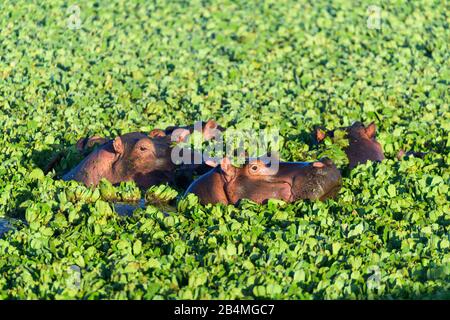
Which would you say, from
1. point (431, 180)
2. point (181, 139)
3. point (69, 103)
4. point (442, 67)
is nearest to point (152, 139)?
point (181, 139)

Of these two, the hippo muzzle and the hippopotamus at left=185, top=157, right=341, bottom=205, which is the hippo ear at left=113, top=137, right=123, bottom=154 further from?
the hippo muzzle

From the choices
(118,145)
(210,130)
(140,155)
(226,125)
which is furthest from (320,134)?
(118,145)

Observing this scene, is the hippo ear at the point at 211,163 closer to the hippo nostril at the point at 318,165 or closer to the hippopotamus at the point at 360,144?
the hippo nostril at the point at 318,165

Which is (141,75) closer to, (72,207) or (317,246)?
(72,207)

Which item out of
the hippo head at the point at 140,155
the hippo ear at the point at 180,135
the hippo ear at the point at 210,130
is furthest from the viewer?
the hippo ear at the point at 210,130

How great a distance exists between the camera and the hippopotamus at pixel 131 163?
9633 millimetres

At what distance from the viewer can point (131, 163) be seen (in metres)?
9.66

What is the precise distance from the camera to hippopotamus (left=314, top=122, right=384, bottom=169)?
1016cm

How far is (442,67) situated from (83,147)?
6.04 meters

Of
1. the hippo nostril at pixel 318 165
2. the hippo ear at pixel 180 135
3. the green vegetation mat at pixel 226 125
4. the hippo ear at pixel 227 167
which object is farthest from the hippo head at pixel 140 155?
the hippo nostril at pixel 318 165

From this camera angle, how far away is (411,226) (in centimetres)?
833

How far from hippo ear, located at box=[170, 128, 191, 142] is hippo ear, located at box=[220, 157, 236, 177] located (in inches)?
53.3

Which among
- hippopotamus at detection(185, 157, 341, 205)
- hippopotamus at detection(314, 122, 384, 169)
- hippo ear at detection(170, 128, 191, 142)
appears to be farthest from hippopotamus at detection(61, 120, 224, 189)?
hippopotamus at detection(314, 122, 384, 169)

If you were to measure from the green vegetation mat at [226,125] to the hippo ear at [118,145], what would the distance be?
375 millimetres
